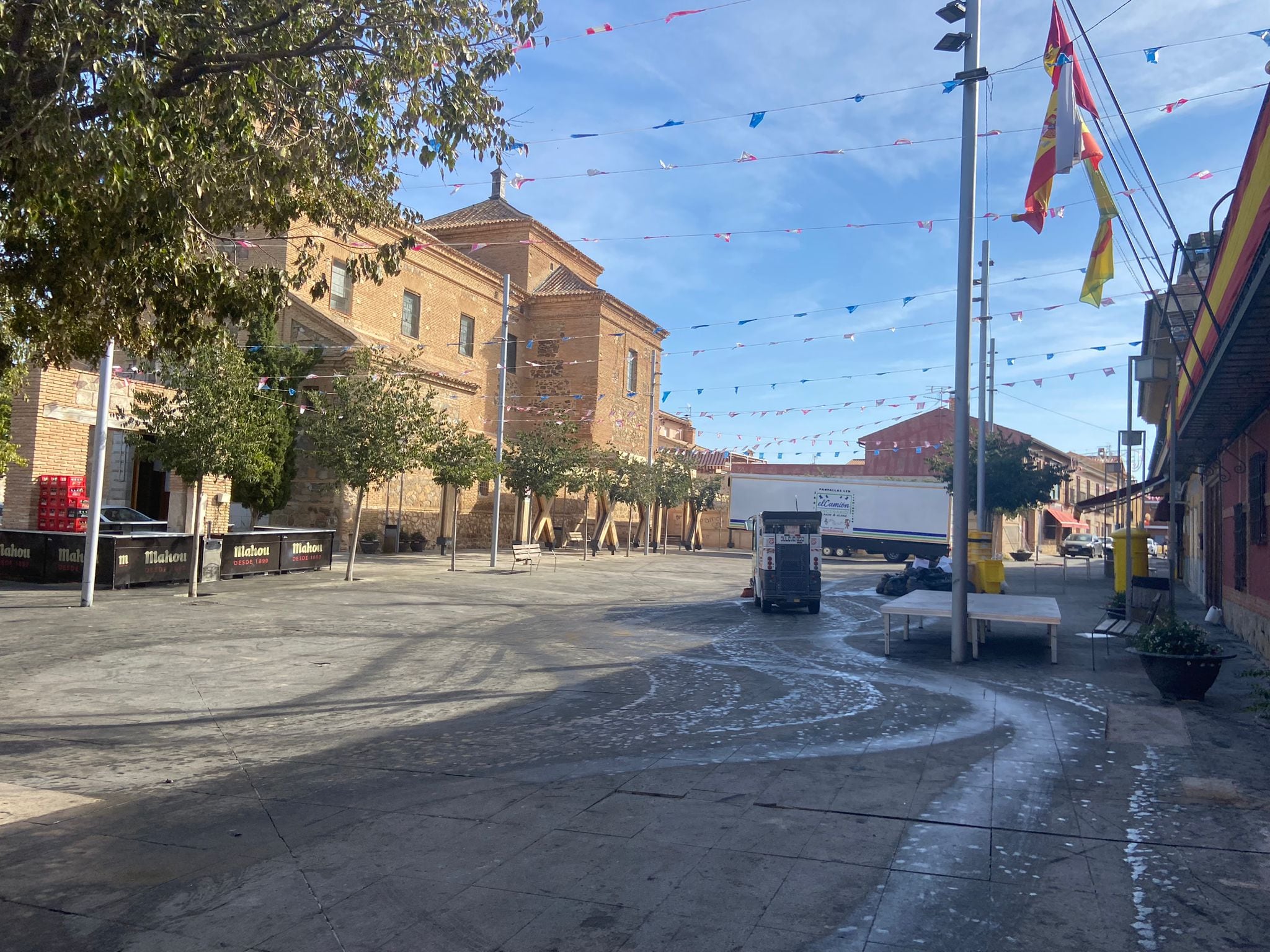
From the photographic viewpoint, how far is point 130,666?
1070 centimetres

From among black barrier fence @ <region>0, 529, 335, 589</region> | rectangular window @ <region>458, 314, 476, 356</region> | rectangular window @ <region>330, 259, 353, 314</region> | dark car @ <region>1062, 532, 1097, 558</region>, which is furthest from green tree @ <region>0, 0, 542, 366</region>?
dark car @ <region>1062, 532, 1097, 558</region>

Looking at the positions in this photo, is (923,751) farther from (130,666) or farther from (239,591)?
(239,591)

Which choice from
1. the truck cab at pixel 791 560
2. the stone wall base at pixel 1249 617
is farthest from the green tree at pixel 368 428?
the stone wall base at pixel 1249 617

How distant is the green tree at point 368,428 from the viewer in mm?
20984

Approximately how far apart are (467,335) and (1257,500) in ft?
106

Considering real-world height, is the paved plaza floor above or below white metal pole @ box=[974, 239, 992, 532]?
below

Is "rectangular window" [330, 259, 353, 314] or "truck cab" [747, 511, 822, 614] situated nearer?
"truck cab" [747, 511, 822, 614]

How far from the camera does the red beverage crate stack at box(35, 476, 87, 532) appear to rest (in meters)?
20.5

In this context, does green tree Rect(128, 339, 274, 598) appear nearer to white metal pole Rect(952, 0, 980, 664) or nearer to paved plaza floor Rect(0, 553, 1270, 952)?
paved plaza floor Rect(0, 553, 1270, 952)

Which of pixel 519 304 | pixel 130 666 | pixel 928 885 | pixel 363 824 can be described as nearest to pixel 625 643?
pixel 130 666

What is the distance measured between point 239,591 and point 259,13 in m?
14.4

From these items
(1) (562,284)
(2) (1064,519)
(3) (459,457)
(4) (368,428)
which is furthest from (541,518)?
(2) (1064,519)

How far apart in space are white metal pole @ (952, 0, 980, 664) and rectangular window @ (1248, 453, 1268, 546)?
13.0 feet

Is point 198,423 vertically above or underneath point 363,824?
above
